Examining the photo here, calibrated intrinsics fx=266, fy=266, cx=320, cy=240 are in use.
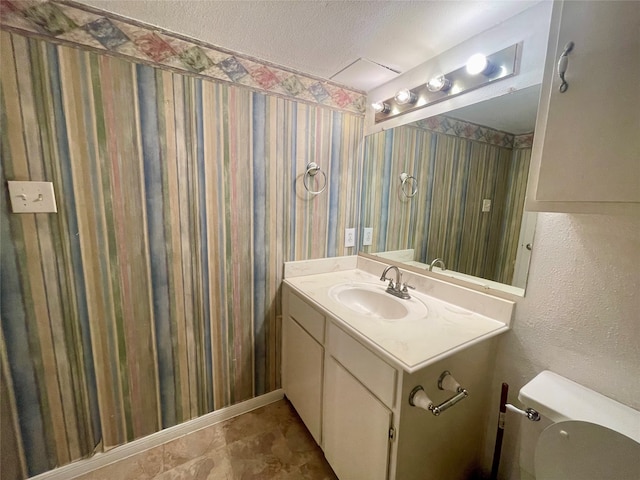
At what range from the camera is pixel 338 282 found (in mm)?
1558

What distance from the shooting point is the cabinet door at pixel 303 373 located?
1.29 meters

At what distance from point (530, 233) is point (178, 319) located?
5.32 ft

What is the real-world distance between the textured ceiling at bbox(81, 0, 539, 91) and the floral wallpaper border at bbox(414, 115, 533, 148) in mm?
297

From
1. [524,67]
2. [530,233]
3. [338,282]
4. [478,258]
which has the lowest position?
[338,282]

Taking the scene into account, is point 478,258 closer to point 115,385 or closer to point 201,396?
point 201,396

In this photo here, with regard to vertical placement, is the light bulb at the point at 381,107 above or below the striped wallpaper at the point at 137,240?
above

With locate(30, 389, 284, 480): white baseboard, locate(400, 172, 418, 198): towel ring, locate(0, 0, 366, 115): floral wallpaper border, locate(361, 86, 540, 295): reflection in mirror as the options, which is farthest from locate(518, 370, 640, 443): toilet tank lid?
locate(0, 0, 366, 115): floral wallpaper border

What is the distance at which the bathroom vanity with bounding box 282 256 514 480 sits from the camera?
874 mm

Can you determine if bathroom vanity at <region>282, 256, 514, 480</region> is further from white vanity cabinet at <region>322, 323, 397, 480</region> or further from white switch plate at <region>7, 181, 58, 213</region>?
white switch plate at <region>7, 181, 58, 213</region>

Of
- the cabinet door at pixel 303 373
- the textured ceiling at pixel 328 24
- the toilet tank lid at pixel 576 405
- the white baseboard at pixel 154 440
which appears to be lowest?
the white baseboard at pixel 154 440

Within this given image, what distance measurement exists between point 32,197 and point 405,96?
169 cm

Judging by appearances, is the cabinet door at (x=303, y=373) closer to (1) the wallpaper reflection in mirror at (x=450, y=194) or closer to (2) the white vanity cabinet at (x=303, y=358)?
(2) the white vanity cabinet at (x=303, y=358)

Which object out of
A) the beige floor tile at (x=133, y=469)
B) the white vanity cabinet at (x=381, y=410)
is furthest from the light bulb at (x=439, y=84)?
the beige floor tile at (x=133, y=469)

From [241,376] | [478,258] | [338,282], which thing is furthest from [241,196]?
[478,258]
